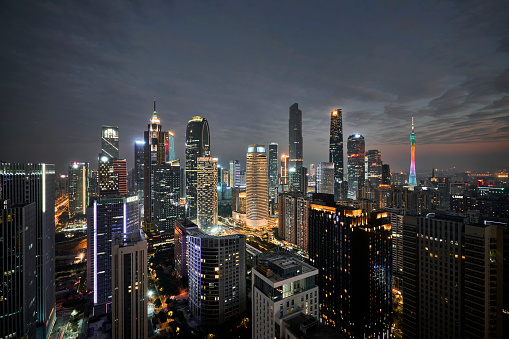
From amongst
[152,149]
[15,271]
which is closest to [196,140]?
[152,149]

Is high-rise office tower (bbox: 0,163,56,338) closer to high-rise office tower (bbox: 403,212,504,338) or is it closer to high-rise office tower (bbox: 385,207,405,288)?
high-rise office tower (bbox: 403,212,504,338)

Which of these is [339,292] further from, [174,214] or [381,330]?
[174,214]

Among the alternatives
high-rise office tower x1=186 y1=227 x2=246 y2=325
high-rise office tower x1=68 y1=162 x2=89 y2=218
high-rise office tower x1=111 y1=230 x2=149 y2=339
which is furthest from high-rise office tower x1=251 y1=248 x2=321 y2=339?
high-rise office tower x1=68 y1=162 x2=89 y2=218

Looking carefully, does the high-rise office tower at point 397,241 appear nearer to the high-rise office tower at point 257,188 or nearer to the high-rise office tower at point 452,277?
the high-rise office tower at point 452,277

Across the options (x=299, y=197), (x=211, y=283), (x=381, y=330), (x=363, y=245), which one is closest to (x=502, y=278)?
(x=363, y=245)

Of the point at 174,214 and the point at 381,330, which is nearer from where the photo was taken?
the point at 381,330

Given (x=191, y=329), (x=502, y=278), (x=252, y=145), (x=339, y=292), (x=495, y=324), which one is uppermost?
(x=252, y=145)
